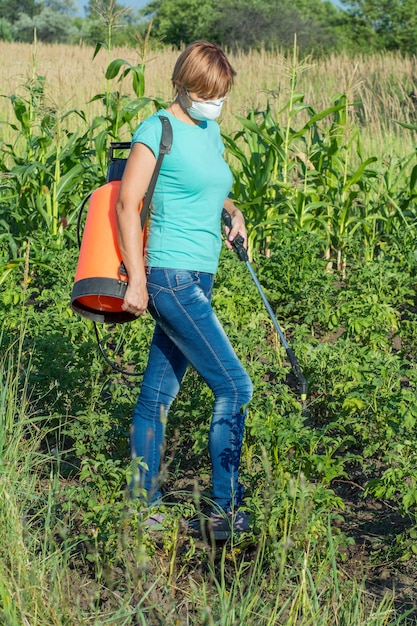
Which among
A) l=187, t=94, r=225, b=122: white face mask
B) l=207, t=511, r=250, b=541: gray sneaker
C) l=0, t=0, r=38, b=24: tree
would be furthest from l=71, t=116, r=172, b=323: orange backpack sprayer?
l=0, t=0, r=38, b=24: tree

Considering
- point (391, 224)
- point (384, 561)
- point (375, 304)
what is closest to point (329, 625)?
point (384, 561)

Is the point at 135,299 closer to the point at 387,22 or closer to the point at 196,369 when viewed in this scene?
the point at 196,369

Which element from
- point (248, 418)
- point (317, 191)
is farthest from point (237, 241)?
point (317, 191)

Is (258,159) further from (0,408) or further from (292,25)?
(292,25)

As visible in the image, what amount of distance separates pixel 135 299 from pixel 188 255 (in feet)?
0.91

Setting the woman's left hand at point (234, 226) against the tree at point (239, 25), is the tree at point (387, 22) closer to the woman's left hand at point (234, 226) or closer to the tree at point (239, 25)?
the tree at point (239, 25)

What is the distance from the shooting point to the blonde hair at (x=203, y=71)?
10.5 ft

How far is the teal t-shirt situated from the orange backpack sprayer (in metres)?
0.06

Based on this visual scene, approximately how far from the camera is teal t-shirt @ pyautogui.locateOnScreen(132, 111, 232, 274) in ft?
10.6

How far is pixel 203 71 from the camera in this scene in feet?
10.5

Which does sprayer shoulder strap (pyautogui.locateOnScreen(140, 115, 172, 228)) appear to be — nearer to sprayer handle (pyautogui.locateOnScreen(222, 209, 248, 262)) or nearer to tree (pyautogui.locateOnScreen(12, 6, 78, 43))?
sprayer handle (pyautogui.locateOnScreen(222, 209, 248, 262))

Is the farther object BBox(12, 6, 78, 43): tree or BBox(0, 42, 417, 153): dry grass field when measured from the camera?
BBox(12, 6, 78, 43): tree

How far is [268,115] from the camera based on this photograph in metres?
7.57

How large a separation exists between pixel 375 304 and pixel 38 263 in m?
2.42
